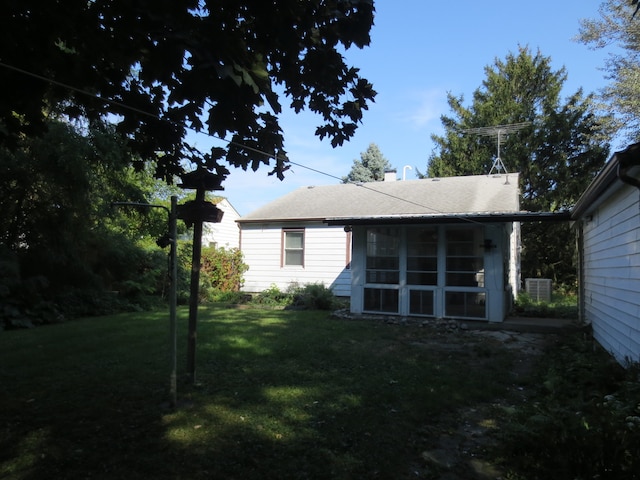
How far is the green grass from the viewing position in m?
3.10

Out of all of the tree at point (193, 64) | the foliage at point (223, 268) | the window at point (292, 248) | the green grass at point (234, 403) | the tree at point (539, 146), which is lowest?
the green grass at point (234, 403)

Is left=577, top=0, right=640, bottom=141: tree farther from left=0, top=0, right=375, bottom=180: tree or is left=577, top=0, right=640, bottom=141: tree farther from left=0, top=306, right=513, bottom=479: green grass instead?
left=0, top=0, right=375, bottom=180: tree

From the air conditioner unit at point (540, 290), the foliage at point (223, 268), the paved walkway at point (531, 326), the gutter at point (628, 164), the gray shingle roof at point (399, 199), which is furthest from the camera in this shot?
the air conditioner unit at point (540, 290)

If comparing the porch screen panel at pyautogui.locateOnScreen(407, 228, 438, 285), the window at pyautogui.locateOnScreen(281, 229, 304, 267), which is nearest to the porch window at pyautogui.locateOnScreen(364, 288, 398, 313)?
the porch screen panel at pyautogui.locateOnScreen(407, 228, 438, 285)

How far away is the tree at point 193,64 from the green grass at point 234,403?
7.99 feet

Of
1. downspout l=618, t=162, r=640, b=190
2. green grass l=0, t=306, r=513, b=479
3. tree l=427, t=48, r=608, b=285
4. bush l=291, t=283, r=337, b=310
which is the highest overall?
tree l=427, t=48, r=608, b=285

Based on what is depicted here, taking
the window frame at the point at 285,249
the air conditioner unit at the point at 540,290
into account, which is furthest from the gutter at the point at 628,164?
the air conditioner unit at the point at 540,290

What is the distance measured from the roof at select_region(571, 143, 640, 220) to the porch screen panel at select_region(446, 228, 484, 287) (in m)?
2.76

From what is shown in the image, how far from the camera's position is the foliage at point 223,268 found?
15.2 m

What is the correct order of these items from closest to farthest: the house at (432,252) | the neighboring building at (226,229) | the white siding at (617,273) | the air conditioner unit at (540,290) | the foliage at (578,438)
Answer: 1. the foliage at (578,438)
2. the white siding at (617,273)
3. the house at (432,252)
4. the air conditioner unit at (540,290)
5. the neighboring building at (226,229)

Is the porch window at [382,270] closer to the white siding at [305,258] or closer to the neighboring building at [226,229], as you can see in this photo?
the white siding at [305,258]

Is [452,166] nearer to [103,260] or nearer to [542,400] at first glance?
[103,260]

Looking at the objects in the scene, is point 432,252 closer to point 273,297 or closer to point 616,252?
point 616,252

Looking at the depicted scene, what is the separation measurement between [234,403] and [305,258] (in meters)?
10.6
